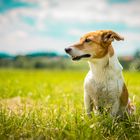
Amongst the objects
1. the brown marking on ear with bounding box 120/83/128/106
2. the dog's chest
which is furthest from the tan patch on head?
the brown marking on ear with bounding box 120/83/128/106

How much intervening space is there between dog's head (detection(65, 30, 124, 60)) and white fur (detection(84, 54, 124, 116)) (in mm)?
126

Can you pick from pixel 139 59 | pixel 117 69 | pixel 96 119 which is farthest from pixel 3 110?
pixel 139 59

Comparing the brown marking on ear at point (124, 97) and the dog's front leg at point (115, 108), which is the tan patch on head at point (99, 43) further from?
the dog's front leg at point (115, 108)

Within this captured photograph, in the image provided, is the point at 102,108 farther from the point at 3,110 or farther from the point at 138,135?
the point at 3,110

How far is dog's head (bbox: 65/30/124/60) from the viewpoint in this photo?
8336 millimetres

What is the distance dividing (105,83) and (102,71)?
0.23 m

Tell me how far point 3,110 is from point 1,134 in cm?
97

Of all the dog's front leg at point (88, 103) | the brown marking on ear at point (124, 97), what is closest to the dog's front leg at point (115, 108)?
the brown marking on ear at point (124, 97)

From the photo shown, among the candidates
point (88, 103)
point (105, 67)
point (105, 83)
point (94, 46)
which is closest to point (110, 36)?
A: point (94, 46)

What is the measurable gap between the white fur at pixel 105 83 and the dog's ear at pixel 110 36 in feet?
0.94

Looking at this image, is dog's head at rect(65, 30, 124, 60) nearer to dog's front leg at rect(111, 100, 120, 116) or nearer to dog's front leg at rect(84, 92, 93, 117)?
dog's front leg at rect(84, 92, 93, 117)

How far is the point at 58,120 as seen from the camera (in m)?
7.45

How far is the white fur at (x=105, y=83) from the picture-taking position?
835 centimetres

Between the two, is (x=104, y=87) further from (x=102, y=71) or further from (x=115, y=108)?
(x=115, y=108)
